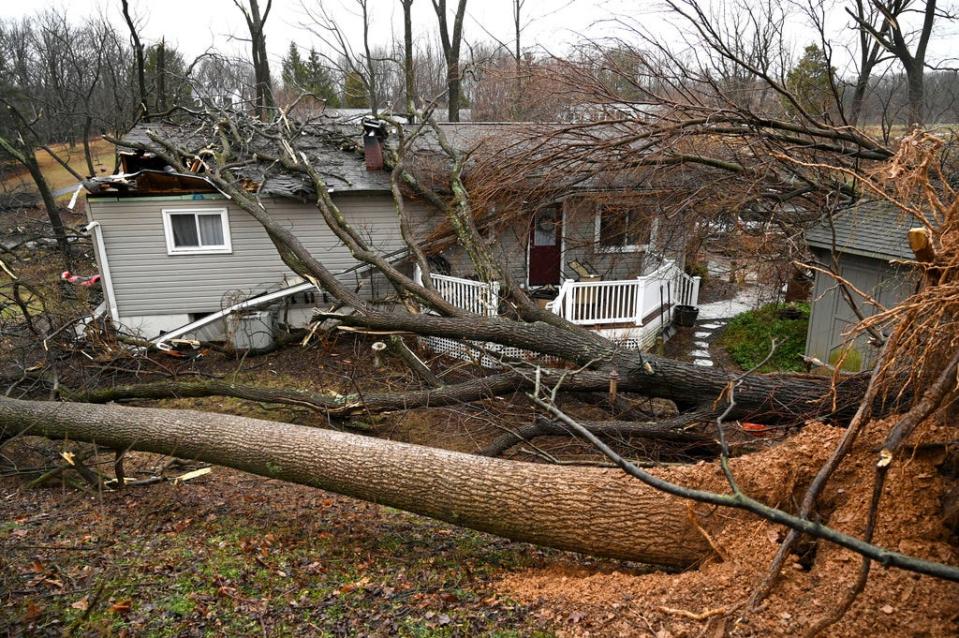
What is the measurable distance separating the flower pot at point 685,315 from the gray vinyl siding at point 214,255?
587cm

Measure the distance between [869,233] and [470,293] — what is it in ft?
21.8

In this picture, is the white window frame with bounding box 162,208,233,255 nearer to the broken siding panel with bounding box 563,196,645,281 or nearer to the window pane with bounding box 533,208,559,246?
the window pane with bounding box 533,208,559,246

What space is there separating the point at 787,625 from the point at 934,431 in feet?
5.30

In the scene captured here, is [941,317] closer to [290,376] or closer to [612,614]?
[612,614]

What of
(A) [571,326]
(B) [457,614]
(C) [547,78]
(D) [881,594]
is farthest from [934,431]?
(C) [547,78]

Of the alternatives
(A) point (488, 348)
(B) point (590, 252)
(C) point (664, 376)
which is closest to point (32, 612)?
(C) point (664, 376)

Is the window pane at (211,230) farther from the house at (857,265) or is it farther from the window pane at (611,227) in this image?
the house at (857,265)

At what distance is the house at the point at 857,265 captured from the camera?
883cm

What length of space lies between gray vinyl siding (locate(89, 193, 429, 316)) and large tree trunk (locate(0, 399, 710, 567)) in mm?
6591

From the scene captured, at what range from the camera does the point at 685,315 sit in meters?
12.9

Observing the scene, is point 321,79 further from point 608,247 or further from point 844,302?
point 844,302

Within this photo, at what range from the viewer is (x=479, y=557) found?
4.93m

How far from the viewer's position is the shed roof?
344 inches

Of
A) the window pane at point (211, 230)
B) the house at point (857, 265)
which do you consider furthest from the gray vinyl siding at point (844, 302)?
the window pane at point (211, 230)
